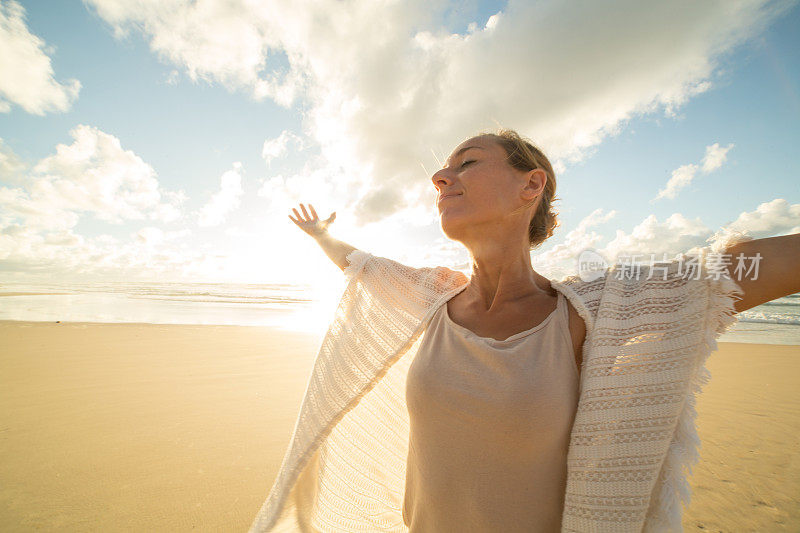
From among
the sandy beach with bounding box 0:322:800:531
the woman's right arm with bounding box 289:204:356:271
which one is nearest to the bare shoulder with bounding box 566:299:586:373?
the woman's right arm with bounding box 289:204:356:271

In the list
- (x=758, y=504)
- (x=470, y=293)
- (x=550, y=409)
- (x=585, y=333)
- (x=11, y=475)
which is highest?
(x=470, y=293)

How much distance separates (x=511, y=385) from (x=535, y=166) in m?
1.13

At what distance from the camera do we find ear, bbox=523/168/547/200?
168 cm

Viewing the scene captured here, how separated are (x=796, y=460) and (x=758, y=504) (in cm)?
117

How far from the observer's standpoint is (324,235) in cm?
229

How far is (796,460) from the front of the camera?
323cm

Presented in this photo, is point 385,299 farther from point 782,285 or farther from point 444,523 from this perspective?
point 782,285

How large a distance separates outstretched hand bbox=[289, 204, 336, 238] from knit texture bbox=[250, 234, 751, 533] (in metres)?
0.78

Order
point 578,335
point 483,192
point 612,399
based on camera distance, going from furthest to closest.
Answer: point 483,192 → point 578,335 → point 612,399

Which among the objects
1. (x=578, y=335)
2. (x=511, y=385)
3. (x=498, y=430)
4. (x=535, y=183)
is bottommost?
(x=498, y=430)

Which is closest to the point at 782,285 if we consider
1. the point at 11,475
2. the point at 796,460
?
the point at 796,460
